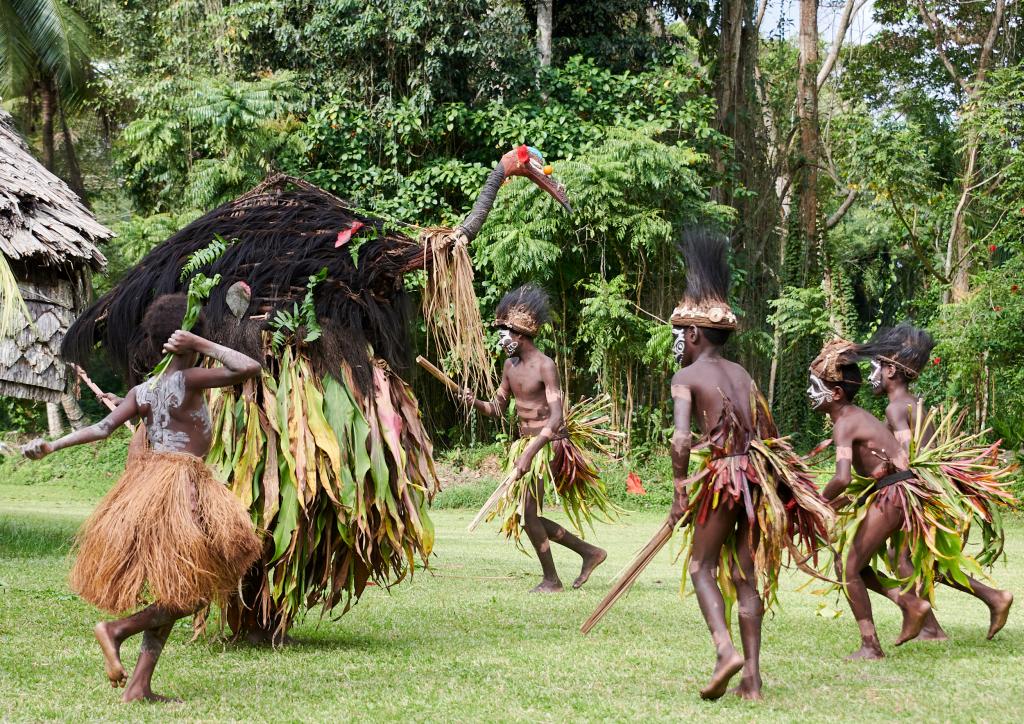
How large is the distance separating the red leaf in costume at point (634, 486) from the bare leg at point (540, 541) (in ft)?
21.6

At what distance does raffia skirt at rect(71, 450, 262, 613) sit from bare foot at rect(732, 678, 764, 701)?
2072 millimetres

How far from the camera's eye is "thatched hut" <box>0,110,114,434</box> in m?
9.18

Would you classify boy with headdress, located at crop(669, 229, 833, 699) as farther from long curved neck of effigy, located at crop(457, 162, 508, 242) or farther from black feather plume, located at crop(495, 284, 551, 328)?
black feather plume, located at crop(495, 284, 551, 328)

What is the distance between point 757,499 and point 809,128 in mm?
18212

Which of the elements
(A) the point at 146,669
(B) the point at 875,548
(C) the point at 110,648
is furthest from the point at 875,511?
(C) the point at 110,648

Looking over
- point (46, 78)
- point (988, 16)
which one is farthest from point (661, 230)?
point (46, 78)

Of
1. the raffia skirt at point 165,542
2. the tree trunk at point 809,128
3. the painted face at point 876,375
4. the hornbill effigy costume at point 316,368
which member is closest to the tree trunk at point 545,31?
the tree trunk at point 809,128

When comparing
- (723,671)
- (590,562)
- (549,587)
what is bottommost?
(549,587)

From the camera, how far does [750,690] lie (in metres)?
4.67

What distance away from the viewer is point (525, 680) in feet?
16.3

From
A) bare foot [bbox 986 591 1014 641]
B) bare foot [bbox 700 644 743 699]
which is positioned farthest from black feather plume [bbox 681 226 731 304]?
bare foot [bbox 986 591 1014 641]

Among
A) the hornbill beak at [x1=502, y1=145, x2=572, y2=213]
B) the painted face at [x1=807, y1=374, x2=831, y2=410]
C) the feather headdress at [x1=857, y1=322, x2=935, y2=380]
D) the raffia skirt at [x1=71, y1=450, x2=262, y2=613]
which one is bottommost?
the raffia skirt at [x1=71, y1=450, x2=262, y2=613]

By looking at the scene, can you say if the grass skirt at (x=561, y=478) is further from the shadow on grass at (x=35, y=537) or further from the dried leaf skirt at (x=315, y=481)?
the shadow on grass at (x=35, y=537)

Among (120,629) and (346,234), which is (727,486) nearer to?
(346,234)
